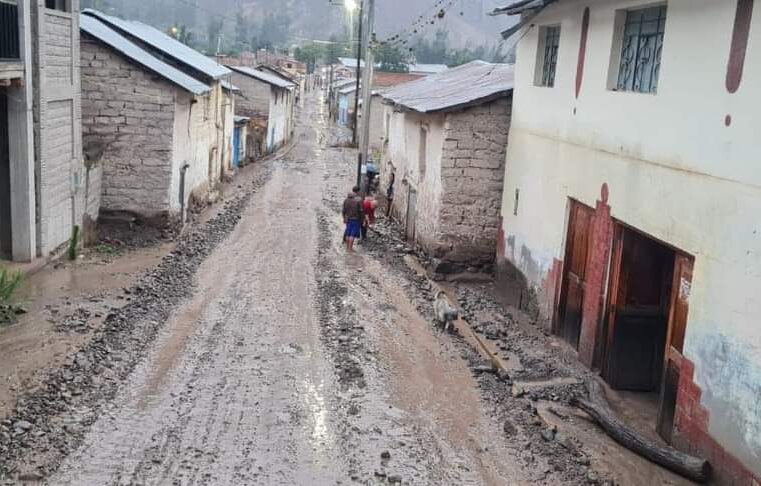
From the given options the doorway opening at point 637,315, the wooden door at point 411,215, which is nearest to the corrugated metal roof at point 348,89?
the wooden door at point 411,215

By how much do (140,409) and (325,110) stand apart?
8045 cm

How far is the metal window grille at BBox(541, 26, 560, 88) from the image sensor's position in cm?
1298

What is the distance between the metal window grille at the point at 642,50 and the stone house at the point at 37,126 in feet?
28.4

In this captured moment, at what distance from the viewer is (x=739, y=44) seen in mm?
7207

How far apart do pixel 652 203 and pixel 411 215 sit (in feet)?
34.3

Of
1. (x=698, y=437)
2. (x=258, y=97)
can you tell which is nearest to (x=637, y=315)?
(x=698, y=437)

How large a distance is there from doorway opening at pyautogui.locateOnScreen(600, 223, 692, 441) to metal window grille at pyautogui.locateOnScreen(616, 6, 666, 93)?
5.98 feet

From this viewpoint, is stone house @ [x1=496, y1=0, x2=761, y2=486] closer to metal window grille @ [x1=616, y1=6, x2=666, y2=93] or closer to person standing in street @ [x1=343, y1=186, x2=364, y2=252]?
metal window grille @ [x1=616, y1=6, x2=666, y2=93]

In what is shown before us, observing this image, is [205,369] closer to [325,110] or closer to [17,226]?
[17,226]

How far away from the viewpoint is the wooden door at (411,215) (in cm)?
1828

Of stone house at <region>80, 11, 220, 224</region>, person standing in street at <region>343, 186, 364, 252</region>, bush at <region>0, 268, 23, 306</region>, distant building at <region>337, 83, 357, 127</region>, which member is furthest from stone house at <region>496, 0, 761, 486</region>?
distant building at <region>337, 83, 357, 127</region>

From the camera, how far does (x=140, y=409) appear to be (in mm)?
8062

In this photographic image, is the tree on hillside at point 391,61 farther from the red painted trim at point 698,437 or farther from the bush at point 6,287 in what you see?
the red painted trim at point 698,437

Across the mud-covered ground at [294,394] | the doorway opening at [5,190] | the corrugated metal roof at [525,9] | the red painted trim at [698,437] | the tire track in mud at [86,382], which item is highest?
the corrugated metal roof at [525,9]
